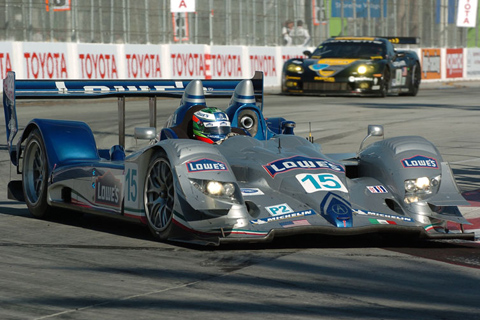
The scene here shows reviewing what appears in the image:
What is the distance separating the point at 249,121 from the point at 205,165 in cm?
237

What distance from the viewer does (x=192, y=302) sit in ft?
17.4

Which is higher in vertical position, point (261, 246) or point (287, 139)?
point (287, 139)

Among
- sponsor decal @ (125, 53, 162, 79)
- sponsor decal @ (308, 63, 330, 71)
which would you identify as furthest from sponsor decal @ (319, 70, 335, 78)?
sponsor decal @ (125, 53, 162, 79)

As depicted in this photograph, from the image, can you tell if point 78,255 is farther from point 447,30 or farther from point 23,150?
point 447,30

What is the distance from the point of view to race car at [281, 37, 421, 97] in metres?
24.8

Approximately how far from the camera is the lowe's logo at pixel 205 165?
275 inches

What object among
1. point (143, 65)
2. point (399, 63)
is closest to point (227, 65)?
point (143, 65)

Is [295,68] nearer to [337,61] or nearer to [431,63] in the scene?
[337,61]

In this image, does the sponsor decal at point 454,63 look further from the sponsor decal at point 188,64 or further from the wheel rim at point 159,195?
the wheel rim at point 159,195

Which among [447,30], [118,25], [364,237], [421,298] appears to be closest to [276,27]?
[118,25]

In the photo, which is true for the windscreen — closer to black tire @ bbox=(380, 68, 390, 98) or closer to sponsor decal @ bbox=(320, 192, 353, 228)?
black tire @ bbox=(380, 68, 390, 98)

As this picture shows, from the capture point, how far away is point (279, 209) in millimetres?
6973

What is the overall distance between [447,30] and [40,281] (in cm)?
4183

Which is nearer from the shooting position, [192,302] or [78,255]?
[192,302]
